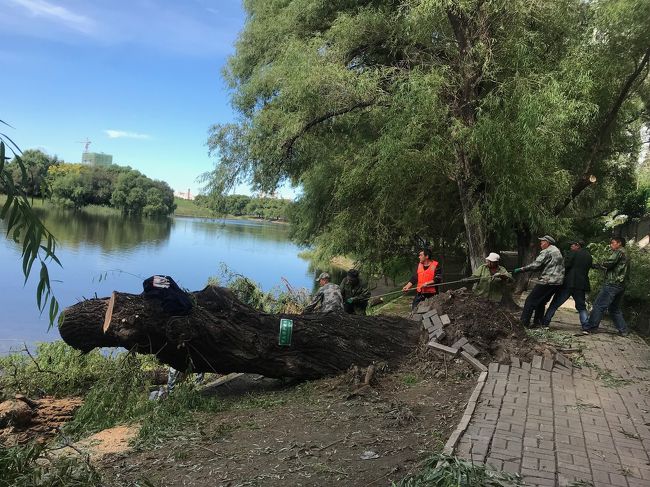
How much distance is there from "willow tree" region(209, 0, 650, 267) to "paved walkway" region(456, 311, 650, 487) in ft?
13.1

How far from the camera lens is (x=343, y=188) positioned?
11789mm

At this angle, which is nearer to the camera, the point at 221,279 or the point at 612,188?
the point at 221,279

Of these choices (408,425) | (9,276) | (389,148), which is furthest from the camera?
(9,276)

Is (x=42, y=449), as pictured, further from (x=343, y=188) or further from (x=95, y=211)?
(x=95, y=211)

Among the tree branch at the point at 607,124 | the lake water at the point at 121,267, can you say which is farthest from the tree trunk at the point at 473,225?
the lake water at the point at 121,267

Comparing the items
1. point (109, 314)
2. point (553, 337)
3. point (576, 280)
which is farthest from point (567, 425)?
point (576, 280)

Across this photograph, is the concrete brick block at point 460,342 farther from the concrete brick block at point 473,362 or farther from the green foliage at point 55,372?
the green foliage at point 55,372

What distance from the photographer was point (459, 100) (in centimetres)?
962

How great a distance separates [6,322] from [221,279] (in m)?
6.88

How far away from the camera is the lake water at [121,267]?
1438cm

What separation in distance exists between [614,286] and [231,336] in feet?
20.6

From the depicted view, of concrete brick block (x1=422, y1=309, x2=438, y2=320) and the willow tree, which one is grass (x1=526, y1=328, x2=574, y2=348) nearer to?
concrete brick block (x1=422, y1=309, x2=438, y2=320)

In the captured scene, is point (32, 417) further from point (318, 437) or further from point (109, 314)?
point (318, 437)

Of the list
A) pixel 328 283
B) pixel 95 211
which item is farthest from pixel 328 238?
pixel 95 211
